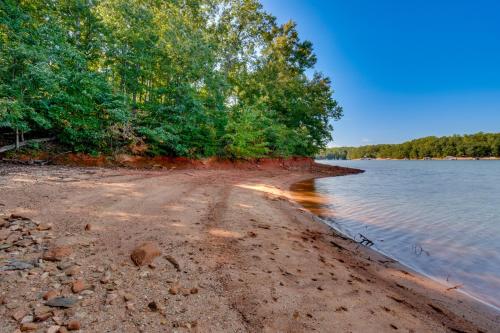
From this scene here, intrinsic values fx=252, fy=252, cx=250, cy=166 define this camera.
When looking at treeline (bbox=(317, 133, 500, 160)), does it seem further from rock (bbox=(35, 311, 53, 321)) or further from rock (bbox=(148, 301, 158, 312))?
rock (bbox=(35, 311, 53, 321))

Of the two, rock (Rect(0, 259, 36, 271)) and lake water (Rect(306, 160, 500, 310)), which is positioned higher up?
rock (Rect(0, 259, 36, 271))

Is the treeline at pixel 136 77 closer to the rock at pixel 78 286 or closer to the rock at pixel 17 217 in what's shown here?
the rock at pixel 17 217

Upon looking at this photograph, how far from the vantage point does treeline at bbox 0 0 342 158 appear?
10.2m

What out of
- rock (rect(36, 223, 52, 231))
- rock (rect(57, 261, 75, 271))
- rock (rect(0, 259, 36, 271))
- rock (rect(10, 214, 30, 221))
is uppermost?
rock (rect(10, 214, 30, 221))

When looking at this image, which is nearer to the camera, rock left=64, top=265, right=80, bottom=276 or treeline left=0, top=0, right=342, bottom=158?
rock left=64, top=265, right=80, bottom=276

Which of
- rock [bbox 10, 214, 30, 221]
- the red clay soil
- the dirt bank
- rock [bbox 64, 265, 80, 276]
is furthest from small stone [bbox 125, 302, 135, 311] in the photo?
the red clay soil

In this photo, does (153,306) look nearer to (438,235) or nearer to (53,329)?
(53,329)

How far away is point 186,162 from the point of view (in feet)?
53.1

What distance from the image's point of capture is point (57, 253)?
289 cm

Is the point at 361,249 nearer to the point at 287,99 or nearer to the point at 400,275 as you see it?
the point at 400,275

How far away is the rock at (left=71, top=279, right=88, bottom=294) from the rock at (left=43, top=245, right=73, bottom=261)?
65 cm

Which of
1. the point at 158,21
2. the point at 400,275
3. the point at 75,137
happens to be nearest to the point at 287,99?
the point at 158,21

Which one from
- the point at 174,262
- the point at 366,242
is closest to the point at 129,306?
the point at 174,262

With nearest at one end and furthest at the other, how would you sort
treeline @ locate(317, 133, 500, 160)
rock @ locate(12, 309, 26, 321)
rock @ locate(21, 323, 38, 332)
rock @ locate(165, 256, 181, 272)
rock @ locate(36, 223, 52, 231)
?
rock @ locate(21, 323, 38, 332) < rock @ locate(12, 309, 26, 321) < rock @ locate(165, 256, 181, 272) < rock @ locate(36, 223, 52, 231) < treeline @ locate(317, 133, 500, 160)
